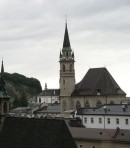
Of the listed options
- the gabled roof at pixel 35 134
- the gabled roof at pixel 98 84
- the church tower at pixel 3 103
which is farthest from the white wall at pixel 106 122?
the gabled roof at pixel 35 134

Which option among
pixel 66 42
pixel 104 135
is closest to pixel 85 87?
pixel 66 42

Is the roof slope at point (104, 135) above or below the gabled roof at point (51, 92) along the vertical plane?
below

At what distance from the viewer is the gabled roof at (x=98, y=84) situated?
86.2m

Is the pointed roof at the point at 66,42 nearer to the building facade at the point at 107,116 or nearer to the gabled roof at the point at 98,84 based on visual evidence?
the gabled roof at the point at 98,84

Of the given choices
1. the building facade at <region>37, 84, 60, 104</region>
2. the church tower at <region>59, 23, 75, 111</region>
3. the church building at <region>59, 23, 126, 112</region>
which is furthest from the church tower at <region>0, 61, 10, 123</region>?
the building facade at <region>37, 84, 60, 104</region>

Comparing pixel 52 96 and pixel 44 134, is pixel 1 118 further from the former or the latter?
pixel 52 96

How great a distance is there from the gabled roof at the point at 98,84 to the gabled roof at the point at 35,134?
1805 inches

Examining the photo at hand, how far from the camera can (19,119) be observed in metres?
41.8

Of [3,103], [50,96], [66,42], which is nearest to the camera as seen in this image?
[3,103]

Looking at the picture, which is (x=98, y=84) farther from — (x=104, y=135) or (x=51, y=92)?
(x=51, y=92)

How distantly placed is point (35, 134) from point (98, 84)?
47.8 m

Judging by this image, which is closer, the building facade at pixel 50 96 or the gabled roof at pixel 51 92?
the building facade at pixel 50 96

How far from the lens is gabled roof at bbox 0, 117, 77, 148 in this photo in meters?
39.4

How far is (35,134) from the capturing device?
132 ft
